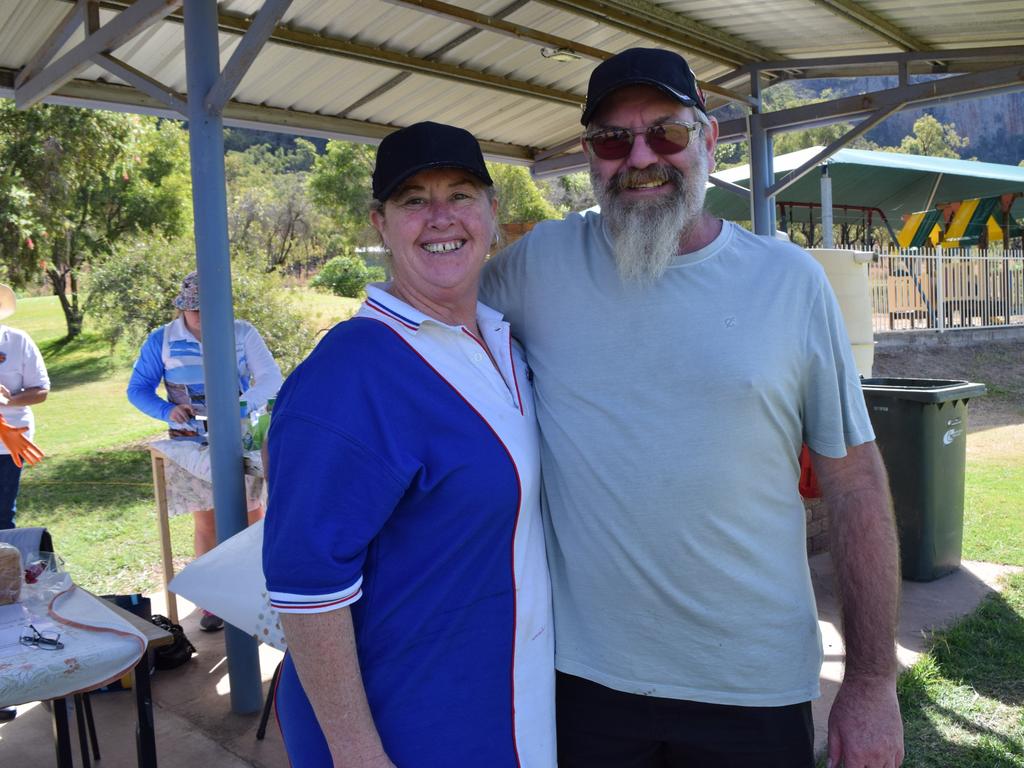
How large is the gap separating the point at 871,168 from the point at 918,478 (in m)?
19.0

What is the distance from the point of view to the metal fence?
16.9 m

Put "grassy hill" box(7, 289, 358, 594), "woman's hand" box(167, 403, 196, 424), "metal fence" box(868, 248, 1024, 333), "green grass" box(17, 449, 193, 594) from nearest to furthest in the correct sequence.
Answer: "woman's hand" box(167, 403, 196, 424) < "green grass" box(17, 449, 193, 594) < "grassy hill" box(7, 289, 358, 594) < "metal fence" box(868, 248, 1024, 333)

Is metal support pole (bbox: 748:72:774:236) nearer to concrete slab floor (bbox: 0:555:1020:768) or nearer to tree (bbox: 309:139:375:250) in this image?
concrete slab floor (bbox: 0:555:1020:768)

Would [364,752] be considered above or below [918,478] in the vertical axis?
above

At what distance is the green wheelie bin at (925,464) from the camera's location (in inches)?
211

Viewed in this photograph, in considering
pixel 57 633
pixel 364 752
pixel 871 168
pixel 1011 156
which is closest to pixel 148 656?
pixel 57 633

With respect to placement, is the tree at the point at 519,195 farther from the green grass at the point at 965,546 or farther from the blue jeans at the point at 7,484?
the blue jeans at the point at 7,484

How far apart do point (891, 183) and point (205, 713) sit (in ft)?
79.8

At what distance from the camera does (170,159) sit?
25.3 meters

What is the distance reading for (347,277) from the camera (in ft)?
111

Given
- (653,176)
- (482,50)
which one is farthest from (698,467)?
(482,50)

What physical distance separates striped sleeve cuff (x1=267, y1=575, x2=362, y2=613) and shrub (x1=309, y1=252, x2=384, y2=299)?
1187 inches

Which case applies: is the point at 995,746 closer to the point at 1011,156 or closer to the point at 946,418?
the point at 946,418

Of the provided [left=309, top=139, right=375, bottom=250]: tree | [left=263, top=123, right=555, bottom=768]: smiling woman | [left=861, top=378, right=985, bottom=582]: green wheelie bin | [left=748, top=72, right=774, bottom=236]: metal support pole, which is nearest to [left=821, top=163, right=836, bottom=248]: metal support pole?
[left=748, top=72, right=774, bottom=236]: metal support pole
